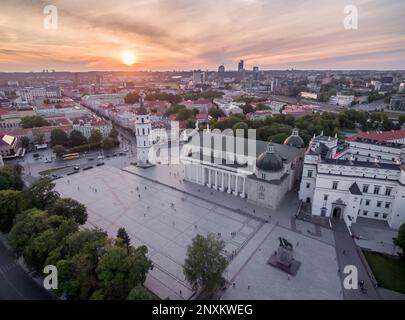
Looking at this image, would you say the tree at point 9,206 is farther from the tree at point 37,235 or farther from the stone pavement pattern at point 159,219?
the stone pavement pattern at point 159,219

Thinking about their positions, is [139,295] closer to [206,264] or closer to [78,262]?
[206,264]

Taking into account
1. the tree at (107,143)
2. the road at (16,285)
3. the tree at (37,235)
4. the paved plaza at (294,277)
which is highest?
the tree at (107,143)

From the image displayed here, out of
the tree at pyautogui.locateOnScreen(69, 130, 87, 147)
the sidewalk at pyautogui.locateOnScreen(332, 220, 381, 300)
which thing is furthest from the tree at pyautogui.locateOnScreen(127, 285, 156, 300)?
the tree at pyautogui.locateOnScreen(69, 130, 87, 147)

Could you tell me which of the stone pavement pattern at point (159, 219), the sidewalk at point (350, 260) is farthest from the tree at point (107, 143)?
the sidewalk at point (350, 260)

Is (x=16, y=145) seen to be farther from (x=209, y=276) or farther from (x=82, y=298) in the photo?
(x=209, y=276)

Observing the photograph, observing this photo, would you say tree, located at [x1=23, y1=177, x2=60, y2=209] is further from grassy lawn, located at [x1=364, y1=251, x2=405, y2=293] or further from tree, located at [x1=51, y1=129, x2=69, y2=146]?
tree, located at [x1=51, y1=129, x2=69, y2=146]
